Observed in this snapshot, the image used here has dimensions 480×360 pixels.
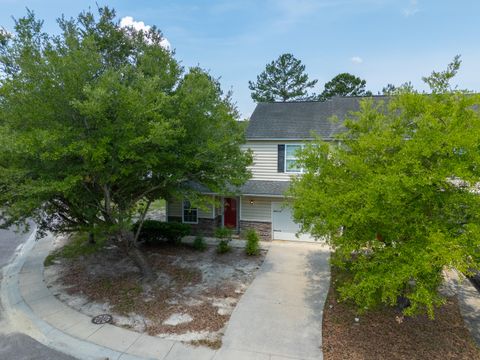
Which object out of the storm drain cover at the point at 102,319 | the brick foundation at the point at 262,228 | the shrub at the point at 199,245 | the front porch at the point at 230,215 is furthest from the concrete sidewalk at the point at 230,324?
the front porch at the point at 230,215

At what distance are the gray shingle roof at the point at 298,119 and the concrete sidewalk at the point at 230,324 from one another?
6.24 m

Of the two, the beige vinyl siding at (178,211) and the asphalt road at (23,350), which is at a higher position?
the beige vinyl siding at (178,211)

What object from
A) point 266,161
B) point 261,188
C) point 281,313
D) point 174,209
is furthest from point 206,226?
point 281,313

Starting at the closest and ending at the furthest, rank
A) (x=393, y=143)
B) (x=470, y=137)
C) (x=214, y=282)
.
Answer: (x=470, y=137)
(x=393, y=143)
(x=214, y=282)

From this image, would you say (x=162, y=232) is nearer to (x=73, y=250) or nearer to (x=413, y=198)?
(x=73, y=250)

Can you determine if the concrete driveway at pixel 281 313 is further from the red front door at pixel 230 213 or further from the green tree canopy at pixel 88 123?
Result: the green tree canopy at pixel 88 123

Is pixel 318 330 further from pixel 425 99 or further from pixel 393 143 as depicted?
pixel 425 99

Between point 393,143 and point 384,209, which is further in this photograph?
point 393,143

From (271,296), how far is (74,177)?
629cm

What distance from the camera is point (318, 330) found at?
723 cm

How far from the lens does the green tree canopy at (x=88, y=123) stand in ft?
22.5

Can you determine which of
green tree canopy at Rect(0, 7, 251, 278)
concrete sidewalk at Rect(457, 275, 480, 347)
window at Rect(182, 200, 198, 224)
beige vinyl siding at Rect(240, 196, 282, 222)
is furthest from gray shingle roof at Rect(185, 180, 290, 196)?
concrete sidewalk at Rect(457, 275, 480, 347)

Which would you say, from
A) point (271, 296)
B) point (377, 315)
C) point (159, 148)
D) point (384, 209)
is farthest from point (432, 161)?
point (159, 148)

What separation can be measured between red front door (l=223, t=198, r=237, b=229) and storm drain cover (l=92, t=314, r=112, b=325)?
7866 millimetres
